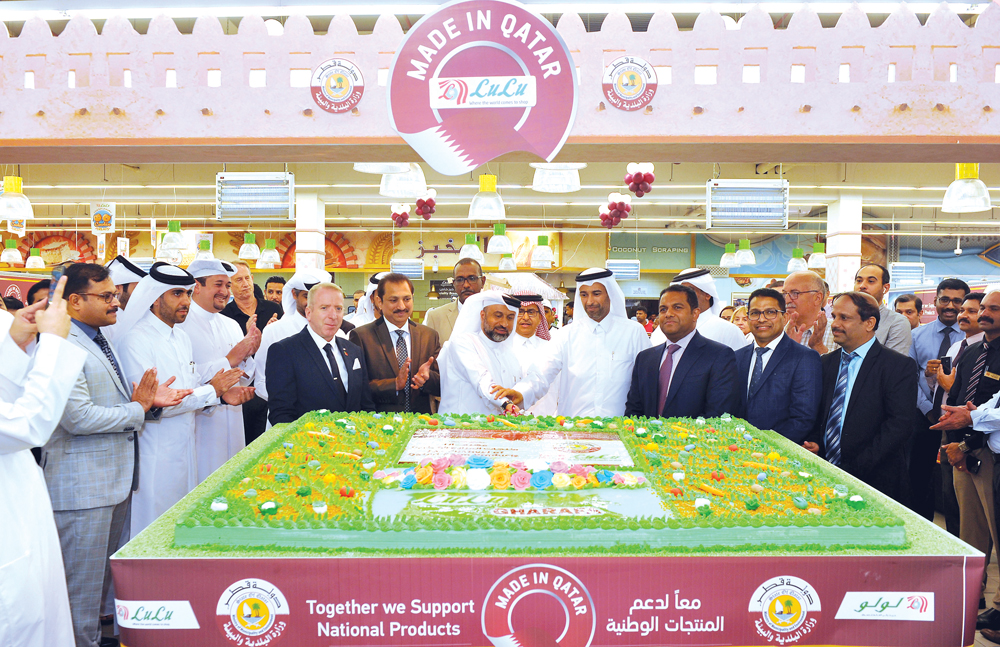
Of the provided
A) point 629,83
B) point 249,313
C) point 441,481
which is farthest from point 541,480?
point 249,313

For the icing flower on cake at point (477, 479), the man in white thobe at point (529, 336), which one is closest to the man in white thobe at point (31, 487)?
the icing flower on cake at point (477, 479)

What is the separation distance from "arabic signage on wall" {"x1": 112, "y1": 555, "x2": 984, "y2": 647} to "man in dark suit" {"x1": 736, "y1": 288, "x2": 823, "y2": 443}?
1.61m

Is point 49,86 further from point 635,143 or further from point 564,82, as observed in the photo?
point 635,143

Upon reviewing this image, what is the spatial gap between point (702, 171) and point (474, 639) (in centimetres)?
1158

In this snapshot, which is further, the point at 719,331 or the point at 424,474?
the point at 719,331

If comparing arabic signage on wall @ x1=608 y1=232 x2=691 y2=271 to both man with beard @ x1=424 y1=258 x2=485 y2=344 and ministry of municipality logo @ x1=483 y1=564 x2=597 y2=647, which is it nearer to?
man with beard @ x1=424 y1=258 x2=485 y2=344

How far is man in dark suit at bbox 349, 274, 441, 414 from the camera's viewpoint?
166 inches

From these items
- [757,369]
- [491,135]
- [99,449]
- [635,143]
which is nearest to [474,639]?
[99,449]

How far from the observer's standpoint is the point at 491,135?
3.04 m

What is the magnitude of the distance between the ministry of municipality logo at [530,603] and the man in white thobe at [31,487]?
1.43 meters

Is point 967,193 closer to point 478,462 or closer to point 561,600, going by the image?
point 478,462

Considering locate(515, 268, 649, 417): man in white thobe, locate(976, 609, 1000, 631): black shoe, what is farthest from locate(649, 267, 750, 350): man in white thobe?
locate(976, 609, 1000, 631): black shoe

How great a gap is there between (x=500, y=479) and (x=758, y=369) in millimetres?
1930

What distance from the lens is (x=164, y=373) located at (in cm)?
358
